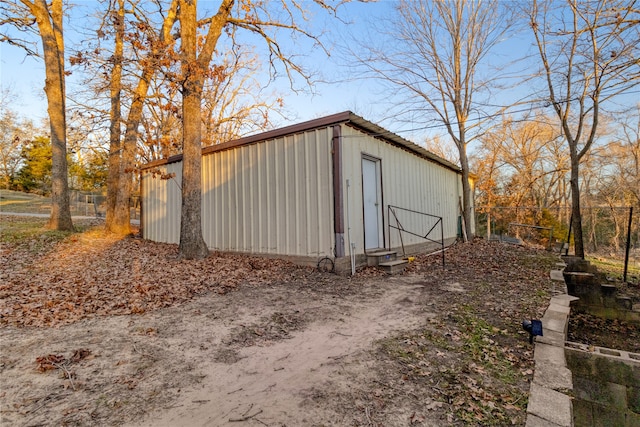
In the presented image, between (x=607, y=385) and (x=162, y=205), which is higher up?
(x=162, y=205)

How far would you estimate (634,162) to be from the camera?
59.4 ft

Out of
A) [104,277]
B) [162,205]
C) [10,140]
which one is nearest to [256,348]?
[104,277]

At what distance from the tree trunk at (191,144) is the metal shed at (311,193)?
1.12m

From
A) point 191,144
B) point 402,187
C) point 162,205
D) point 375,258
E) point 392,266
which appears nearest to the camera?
point 392,266

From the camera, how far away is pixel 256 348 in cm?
305

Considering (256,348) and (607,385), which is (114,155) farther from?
(607,385)

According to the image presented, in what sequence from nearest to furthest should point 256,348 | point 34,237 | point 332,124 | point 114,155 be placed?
1. point 256,348
2. point 332,124
3. point 34,237
4. point 114,155

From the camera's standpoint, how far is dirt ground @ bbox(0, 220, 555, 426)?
2.12 m

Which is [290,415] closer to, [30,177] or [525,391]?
[525,391]

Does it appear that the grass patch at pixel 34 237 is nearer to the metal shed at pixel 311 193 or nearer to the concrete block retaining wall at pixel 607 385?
the metal shed at pixel 311 193

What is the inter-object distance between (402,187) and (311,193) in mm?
3299

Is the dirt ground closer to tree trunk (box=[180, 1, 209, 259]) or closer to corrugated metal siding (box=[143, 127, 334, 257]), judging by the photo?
tree trunk (box=[180, 1, 209, 259])

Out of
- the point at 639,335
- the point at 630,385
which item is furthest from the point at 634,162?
the point at 630,385

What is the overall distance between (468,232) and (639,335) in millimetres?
7736
